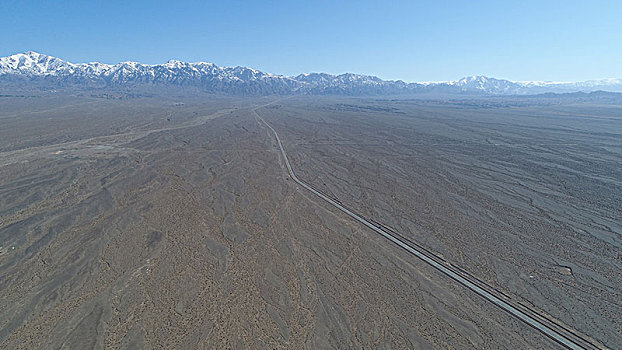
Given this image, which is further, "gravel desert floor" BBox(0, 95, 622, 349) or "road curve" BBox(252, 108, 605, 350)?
"gravel desert floor" BBox(0, 95, 622, 349)

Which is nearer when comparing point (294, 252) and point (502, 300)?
point (502, 300)

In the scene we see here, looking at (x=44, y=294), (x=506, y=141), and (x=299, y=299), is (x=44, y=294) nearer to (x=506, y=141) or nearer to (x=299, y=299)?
(x=299, y=299)

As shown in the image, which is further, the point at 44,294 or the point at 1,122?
the point at 1,122

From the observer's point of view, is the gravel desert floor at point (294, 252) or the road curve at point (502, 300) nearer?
the road curve at point (502, 300)

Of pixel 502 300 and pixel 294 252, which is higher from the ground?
pixel 502 300

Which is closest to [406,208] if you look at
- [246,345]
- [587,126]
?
[246,345]

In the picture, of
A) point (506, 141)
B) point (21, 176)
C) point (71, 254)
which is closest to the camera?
point (71, 254)

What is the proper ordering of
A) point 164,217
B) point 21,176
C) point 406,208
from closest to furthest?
point 164,217 < point 406,208 < point 21,176
